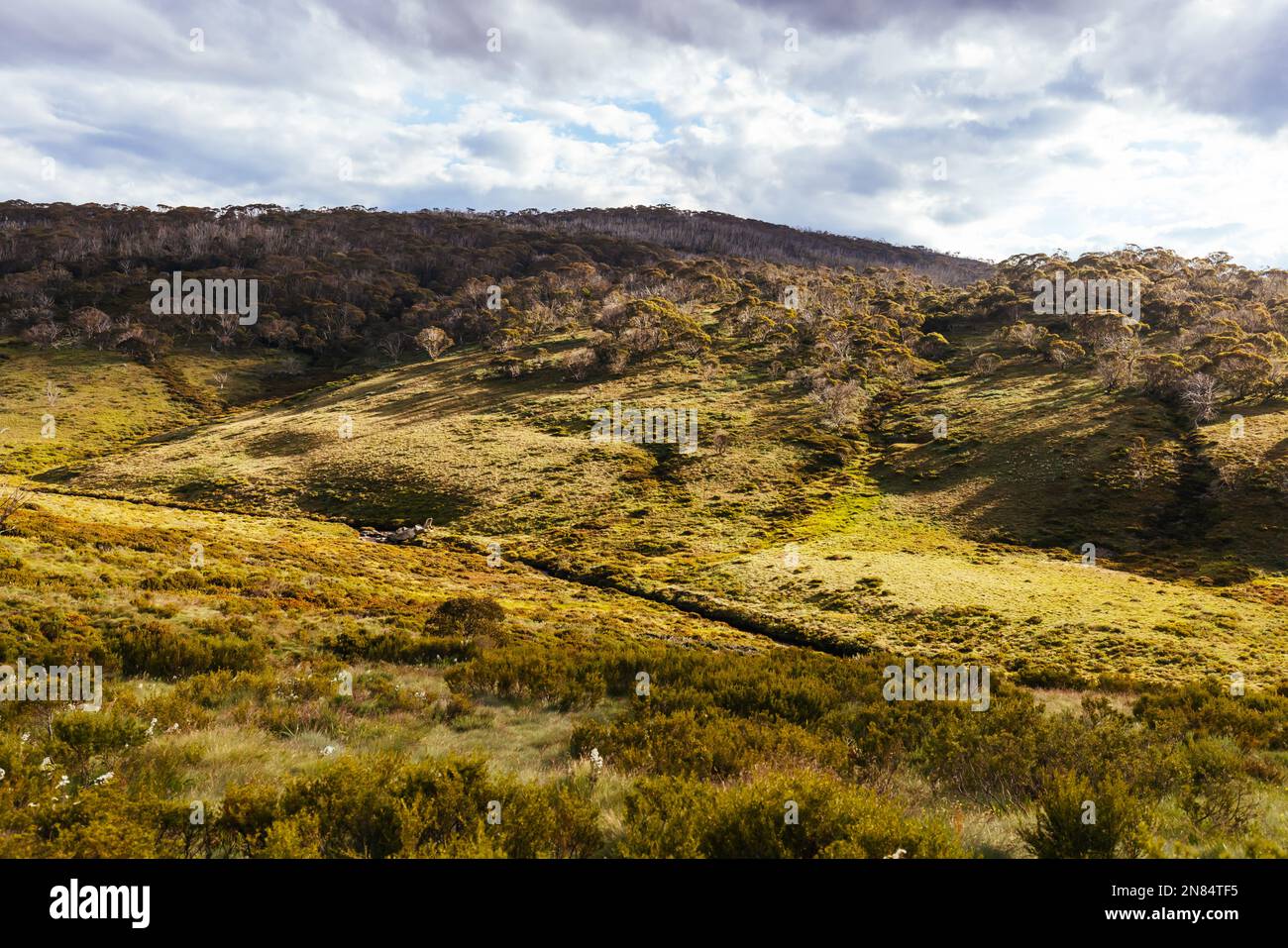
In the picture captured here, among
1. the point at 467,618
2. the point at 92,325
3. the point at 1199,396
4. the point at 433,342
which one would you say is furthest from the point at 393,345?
the point at 1199,396

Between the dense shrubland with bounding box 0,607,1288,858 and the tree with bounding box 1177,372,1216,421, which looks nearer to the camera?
the dense shrubland with bounding box 0,607,1288,858

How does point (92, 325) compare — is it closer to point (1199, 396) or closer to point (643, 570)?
point (643, 570)

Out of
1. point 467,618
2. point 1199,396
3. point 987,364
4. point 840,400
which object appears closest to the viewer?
point 467,618

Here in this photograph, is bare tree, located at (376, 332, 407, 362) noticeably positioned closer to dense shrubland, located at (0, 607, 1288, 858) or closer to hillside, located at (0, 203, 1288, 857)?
hillside, located at (0, 203, 1288, 857)

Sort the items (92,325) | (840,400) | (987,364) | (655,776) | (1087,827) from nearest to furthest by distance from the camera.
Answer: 1. (1087,827)
2. (655,776)
3. (840,400)
4. (987,364)
5. (92,325)

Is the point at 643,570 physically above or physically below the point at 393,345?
below

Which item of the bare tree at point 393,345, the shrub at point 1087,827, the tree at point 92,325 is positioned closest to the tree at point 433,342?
the bare tree at point 393,345

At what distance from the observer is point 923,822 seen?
24.1ft

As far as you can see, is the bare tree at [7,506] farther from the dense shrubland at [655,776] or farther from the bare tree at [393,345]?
the bare tree at [393,345]

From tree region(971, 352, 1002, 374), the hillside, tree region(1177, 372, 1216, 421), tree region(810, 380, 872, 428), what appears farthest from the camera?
tree region(971, 352, 1002, 374)

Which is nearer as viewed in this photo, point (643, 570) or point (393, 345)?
point (643, 570)

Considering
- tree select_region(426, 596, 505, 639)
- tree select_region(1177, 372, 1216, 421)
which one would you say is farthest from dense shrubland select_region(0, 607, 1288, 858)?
tree select_region(1177, 372, 1216, 421)
